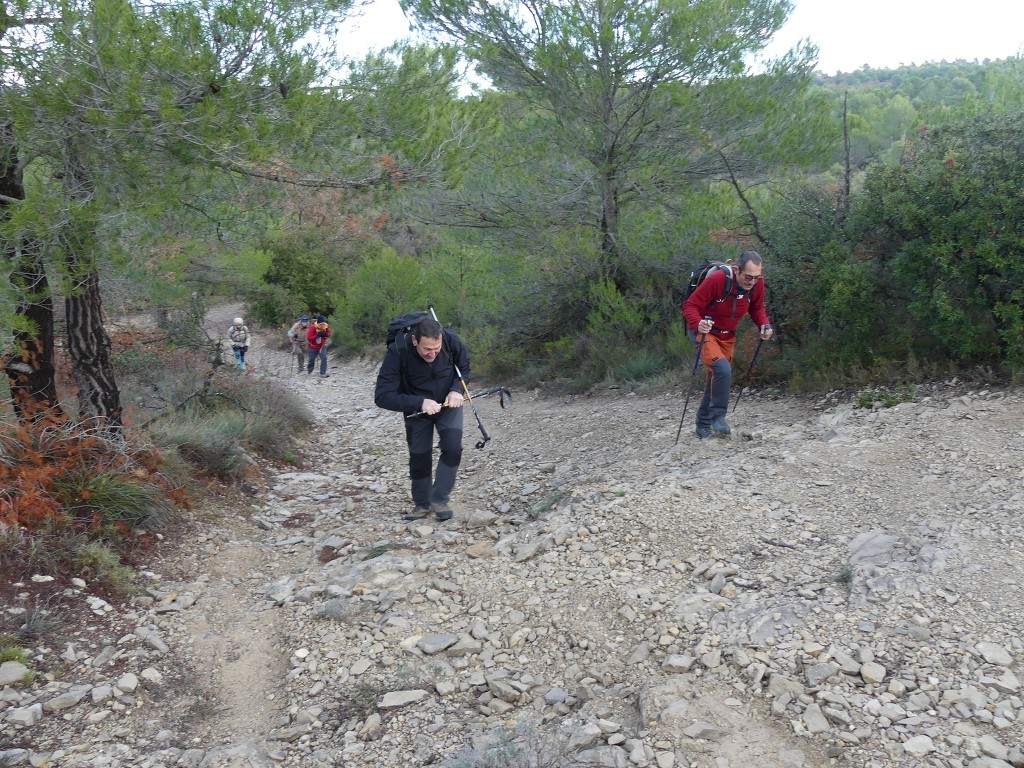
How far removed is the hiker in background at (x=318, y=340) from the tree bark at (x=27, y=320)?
469 inches

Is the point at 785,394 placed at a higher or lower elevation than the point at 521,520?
higher

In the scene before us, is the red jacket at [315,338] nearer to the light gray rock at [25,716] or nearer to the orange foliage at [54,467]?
the orange foliage at [54,467]

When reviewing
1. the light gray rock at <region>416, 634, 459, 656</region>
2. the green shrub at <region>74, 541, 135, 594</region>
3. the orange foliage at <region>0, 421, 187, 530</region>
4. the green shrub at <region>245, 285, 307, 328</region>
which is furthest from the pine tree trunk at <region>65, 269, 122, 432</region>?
the green shrub at <region>245, 285, 307, 328</region>

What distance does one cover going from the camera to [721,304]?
652 centimetres

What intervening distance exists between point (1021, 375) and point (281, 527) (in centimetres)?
649

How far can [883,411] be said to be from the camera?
6.81 meters

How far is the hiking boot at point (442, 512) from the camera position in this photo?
6.15 metres

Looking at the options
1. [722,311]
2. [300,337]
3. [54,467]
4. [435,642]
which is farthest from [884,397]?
[300,337]

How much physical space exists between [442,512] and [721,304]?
117 inches

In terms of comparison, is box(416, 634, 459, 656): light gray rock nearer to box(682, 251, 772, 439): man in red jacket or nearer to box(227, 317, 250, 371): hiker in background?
box(682, 251, 772, 439): man in red jacket

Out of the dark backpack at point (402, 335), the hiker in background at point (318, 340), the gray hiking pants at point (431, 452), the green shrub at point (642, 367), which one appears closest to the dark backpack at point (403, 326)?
the dark backpack at point (402, 335)

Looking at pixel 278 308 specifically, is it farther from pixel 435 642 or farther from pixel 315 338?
pixel 435 642

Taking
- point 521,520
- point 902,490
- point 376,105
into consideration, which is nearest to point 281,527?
point 521,520

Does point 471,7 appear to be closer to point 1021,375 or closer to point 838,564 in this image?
point 1021,375
